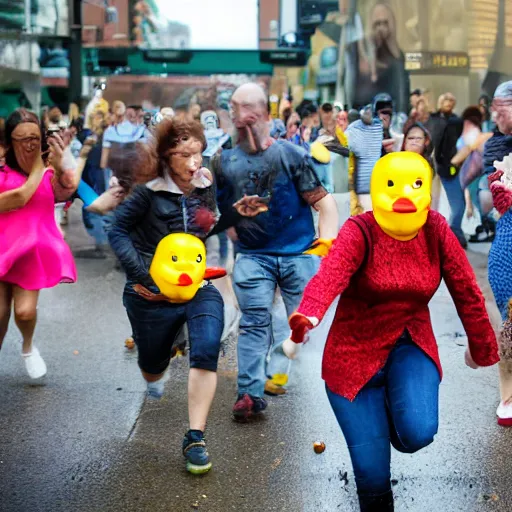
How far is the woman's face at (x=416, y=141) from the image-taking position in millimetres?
9441

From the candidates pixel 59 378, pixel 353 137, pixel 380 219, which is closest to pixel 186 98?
pixel 353 137

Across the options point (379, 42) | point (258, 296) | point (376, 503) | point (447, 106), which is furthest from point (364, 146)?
point (379, 42)

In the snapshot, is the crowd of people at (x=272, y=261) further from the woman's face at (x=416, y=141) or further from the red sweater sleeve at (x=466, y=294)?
the woman's face at (x=416, y=141)

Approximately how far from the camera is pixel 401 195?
344cm

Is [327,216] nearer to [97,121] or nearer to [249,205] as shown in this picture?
[249,205]

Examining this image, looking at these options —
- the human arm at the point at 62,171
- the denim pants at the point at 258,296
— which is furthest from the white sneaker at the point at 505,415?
the human arm at the point at 62,171

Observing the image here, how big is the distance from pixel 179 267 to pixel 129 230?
39 cm

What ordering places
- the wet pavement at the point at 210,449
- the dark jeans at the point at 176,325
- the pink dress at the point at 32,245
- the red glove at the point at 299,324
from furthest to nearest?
1. the pink dress at the point at 32,245
2. the dark jeans at the point at 176,325
3. the wet pavement at the point at 210,449
4. the red glove at the point at 299,324

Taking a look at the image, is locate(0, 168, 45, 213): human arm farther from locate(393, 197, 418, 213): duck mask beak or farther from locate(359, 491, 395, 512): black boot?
locate(359, 491, 395, 512): black boot

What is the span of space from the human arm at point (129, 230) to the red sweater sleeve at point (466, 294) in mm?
1666

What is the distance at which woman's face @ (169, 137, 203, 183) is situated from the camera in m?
4.79

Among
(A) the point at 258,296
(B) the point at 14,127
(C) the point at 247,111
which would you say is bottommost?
(A) the point at 258,296

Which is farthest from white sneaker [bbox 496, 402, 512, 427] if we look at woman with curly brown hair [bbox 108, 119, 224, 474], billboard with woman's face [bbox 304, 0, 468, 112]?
billboard with woman's face [bbox 304, 0, 468, 112]

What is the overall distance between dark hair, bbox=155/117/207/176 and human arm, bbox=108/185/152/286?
173 mm
